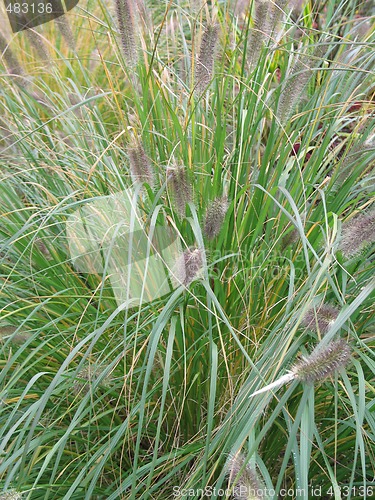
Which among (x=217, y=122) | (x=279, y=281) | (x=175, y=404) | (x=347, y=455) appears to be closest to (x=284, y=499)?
(x=347, y=455)

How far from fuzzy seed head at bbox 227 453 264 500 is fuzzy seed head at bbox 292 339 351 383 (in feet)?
0.82

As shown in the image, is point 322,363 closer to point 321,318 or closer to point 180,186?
point 321,318

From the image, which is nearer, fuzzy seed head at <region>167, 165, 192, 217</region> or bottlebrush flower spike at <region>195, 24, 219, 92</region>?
fuzzy seed head at <region>167, 165, 192, 217</region>

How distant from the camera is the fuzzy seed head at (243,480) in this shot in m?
1.43

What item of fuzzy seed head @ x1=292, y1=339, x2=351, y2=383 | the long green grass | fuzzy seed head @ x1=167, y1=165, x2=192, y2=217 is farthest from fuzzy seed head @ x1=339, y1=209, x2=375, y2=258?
fuzzy seed head @ x1=167, y1=165, x2=192, y2=217

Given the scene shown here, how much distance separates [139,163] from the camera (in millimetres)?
1886

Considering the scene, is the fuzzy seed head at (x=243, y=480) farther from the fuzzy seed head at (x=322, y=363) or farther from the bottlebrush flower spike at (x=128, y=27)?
the bottlebrush flower spike at (x=128, y=27)

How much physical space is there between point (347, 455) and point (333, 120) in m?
1.28

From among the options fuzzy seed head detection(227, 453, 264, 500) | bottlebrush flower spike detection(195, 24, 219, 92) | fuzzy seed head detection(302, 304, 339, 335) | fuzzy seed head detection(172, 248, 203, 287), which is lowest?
fuzzy seed head detection(227, 453, 264, 500)

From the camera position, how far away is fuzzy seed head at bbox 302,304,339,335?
1.67m

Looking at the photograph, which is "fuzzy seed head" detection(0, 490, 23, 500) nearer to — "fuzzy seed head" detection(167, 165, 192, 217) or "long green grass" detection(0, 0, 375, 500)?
"long green grass" detection(0, 0, 375, 500)

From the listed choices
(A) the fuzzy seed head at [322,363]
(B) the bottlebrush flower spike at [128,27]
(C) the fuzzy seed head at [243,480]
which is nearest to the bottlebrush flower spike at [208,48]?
(B) the bottlebrush flower spike at [128,27]

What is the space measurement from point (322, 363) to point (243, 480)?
0.33 m

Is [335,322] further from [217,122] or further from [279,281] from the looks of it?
[217,122]
